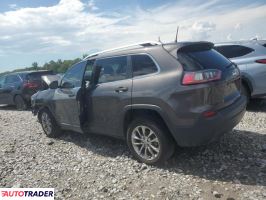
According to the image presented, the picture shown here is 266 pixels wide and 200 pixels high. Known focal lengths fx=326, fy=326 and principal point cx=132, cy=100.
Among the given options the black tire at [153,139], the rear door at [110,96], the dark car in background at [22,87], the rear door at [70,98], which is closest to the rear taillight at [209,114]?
the black tire at [153,139]

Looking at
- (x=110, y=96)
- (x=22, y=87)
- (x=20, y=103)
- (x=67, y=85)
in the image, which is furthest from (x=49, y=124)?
(x=20, y=103)

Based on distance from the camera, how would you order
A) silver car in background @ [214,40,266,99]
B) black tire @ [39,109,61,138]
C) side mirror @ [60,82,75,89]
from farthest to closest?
silver car in background @ [214,40,266,99] → black tire @ [39,109,61,138] → side mirror @ [60,82,75,89]

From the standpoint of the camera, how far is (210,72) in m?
4.56

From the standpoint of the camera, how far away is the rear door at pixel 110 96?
5270 mm

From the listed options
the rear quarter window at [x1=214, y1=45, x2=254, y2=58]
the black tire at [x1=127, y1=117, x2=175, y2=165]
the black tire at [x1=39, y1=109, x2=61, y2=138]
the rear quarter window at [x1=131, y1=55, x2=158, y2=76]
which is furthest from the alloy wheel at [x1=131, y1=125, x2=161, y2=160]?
the rear quarter window at [x1=214, y1=45, x2=254, y2=58]

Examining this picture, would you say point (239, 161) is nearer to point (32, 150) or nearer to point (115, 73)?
point (115, 73)

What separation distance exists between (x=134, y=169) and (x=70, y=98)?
2068 millimetres

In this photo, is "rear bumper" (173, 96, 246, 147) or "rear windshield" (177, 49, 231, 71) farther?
"rear windshield" (177, 49, 231, 71)

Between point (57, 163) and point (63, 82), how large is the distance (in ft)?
5.95

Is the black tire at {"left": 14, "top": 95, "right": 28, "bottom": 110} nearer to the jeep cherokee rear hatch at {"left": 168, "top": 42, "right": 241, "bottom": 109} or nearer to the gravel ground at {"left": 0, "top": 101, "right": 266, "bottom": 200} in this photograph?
the gravel ground at {"left": 0, "top": 101, "right": 266, "bottom": 200}

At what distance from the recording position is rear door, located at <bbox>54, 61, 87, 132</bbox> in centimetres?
619

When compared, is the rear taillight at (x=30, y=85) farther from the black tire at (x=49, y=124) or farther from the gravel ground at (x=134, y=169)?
the gravel ground at (x=134, y=169)

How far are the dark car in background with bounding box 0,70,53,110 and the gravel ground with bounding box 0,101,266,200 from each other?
6.43m

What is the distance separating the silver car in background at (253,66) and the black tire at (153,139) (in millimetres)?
3821
